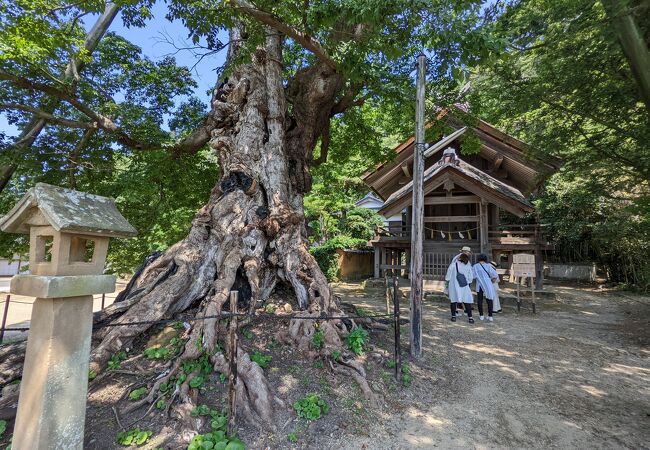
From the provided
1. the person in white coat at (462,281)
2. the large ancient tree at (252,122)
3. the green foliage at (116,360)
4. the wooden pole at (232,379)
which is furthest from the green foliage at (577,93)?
the green foliage at (116,360)

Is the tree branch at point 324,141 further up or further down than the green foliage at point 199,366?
further up

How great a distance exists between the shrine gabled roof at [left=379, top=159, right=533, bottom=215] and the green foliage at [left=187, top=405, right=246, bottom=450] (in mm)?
8674

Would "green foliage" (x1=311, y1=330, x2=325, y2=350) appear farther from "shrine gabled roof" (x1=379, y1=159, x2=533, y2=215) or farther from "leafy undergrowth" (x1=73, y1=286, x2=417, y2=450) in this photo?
"shrine gabled roof" (x1=379, y1=159, x2=533, y2=215)

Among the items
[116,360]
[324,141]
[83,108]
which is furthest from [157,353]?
[324,141]

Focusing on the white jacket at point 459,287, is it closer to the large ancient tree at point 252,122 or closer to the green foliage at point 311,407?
the large ancient tree at point 252,122

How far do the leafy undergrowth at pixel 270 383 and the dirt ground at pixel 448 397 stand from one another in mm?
12

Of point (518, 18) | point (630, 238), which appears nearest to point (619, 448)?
point (518, 18)

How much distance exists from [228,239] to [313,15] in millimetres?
3352

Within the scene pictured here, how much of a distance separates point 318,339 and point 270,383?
87cm

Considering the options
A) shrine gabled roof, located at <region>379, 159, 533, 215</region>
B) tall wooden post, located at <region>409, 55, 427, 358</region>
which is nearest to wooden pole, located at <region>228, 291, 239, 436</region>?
tall wooden post, located at <region>409, 55, 427, 358</region>

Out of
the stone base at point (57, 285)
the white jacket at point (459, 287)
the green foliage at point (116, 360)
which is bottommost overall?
the green foliage at point (116, 360)

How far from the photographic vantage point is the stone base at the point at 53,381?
6.31 ft

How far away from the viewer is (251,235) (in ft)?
16.5

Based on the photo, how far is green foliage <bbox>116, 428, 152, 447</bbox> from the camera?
2471mm
